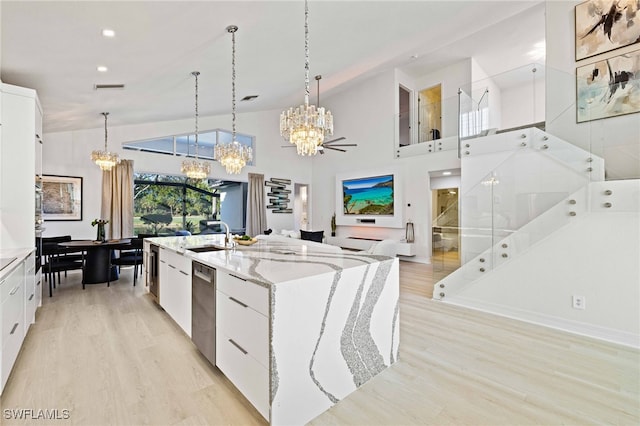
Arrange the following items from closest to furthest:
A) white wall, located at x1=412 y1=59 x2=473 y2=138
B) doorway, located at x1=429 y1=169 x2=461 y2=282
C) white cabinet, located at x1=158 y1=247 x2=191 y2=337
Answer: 1. white cabinet, located at x1=158 y1=247 x2=191 y2=337
2. doorway, located at x1=429 y1=169 x2=461 y2=282
3. white wall, located at x1=412 y1=59 x2=473 y2=138

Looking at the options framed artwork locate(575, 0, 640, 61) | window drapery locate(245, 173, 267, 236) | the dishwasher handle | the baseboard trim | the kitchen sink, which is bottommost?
the baseboard trim

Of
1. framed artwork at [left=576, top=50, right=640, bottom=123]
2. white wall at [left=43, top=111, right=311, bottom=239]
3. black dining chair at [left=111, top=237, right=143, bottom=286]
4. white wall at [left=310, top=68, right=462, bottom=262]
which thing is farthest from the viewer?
white wall at [left=310, top=68, right=462, bottom=262]

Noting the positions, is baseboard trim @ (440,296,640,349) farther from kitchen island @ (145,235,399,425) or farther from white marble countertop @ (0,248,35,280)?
white marble countertop @ (0,248,35,280)

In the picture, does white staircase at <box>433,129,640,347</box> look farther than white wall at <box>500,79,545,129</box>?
No

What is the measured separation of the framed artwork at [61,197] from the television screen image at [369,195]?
6.54m

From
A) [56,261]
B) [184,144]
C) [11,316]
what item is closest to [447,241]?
Result: [11,316]

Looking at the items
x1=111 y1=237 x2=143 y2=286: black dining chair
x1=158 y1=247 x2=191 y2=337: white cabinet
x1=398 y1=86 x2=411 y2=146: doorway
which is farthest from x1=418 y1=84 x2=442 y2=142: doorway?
x1=111 y1=237 x2=143 y2=286: black dining chair

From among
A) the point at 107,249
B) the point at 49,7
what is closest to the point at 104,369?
the point at 49,7

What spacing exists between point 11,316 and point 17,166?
167cm

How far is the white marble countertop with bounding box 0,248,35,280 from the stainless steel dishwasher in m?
1.20

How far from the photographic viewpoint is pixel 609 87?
4.00m

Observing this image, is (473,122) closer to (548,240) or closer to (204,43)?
(548,240)

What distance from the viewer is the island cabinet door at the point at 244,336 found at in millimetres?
1610

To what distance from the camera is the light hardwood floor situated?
1.76 metres
